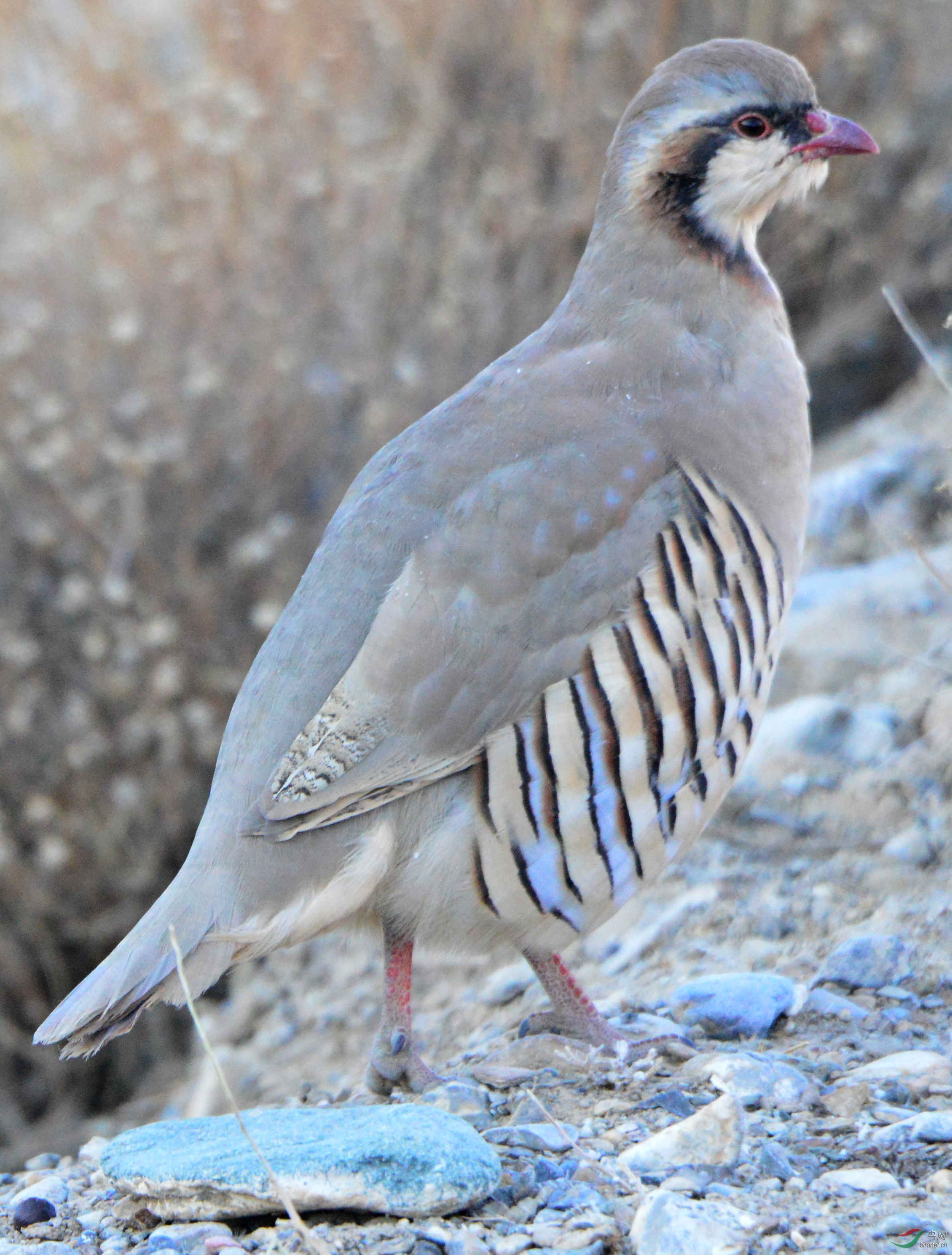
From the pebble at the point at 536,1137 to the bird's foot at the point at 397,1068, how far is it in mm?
397

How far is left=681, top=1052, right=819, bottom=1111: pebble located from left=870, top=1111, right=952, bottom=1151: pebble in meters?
0.20

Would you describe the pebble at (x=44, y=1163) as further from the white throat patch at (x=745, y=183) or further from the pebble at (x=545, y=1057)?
the white throat patch at (x=745, y=183)

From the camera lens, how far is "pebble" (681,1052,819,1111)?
2.72 metres

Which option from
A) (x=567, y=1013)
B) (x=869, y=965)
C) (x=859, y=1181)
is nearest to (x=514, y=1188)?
(x=859, y=1181)

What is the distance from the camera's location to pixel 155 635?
16.9 feet

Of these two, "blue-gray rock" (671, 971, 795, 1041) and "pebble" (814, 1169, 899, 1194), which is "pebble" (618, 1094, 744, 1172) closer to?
"pebble" (814, 1169, 899, 1194)

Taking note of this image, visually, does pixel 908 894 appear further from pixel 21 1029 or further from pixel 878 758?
pixel 21 1029

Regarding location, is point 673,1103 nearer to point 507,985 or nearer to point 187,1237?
point 187,1237

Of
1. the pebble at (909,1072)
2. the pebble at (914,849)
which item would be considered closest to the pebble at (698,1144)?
the pebble at (909,1072)

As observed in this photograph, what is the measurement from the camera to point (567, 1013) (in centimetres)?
319

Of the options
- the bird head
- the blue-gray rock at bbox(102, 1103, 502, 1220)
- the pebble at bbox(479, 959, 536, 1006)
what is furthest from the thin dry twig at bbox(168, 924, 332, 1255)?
the bird head

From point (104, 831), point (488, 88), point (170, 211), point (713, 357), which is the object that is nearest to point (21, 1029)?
point (104, 831)

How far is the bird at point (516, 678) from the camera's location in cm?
277

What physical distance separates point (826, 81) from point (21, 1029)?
526 cm
